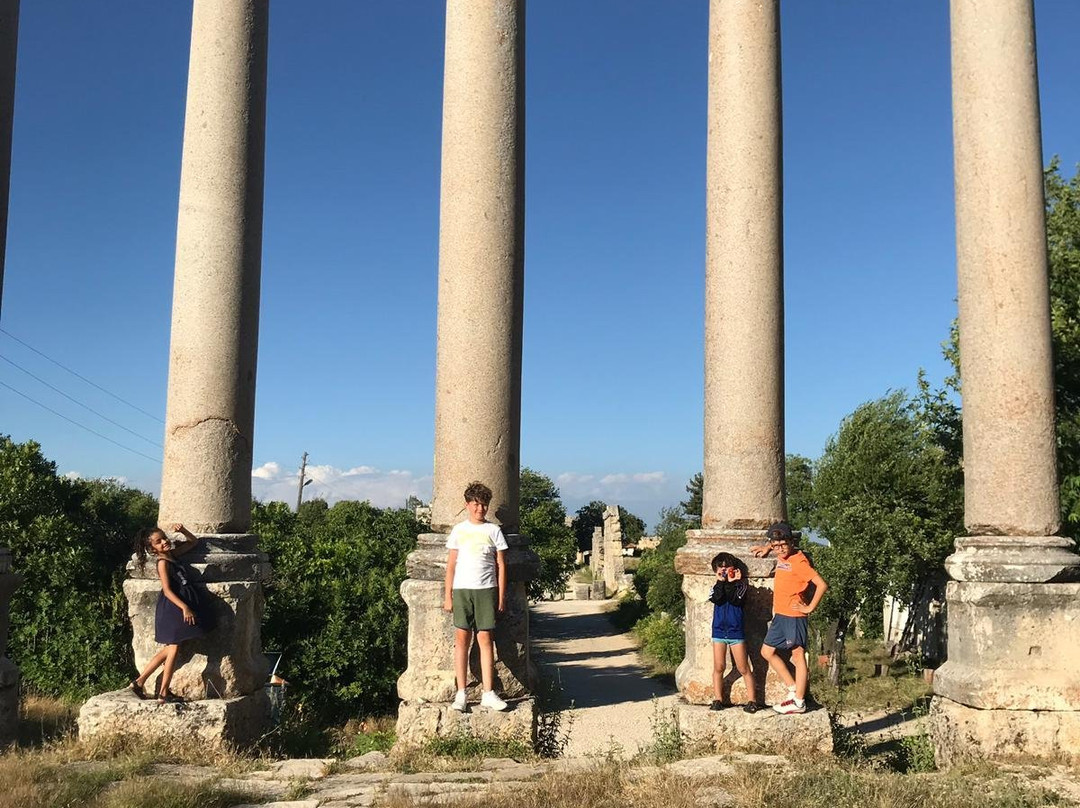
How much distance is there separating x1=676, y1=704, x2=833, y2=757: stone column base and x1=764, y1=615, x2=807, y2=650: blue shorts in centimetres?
69

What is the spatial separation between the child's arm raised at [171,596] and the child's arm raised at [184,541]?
300 millimetres

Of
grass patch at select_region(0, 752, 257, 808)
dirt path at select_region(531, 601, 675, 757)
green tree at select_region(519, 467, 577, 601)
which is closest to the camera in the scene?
grass patch at select_region(0, 752, 257, 808)

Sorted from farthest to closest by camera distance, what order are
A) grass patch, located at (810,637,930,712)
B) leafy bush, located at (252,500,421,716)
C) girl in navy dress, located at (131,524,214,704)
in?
grass patch, located at (810,637,930,712) < leafy bush, located at (252,500,421,716) < girl in navy dress, located at (131,524,214,704)

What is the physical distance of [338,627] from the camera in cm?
1988

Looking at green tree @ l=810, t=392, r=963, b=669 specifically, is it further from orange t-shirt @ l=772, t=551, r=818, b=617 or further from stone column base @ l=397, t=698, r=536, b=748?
stone column base @ l=397, t=698, r=536, b=748

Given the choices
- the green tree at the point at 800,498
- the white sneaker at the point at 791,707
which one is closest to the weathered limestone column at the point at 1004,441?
the white sneaker at the point at 791,707

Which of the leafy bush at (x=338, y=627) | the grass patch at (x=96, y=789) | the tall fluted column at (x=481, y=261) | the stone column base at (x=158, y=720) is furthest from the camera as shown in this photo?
the leafy bush at (x=338, y=627)

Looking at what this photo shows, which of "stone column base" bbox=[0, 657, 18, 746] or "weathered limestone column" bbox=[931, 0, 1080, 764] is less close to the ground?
"weathered limestone column" bbox=[931, 0, 1080, 764]

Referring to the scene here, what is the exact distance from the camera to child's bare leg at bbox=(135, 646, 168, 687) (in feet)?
31.3

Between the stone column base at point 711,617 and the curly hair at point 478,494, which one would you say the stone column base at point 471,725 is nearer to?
the stone column base at point 711,617

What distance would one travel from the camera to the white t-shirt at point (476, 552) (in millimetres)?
9469

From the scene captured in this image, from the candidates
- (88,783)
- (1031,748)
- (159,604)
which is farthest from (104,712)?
(1031,748)

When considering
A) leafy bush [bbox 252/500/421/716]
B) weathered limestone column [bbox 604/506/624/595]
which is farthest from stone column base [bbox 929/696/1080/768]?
weathered limestone column [bbox 604/506/624/595]

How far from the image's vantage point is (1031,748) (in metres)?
9.55
